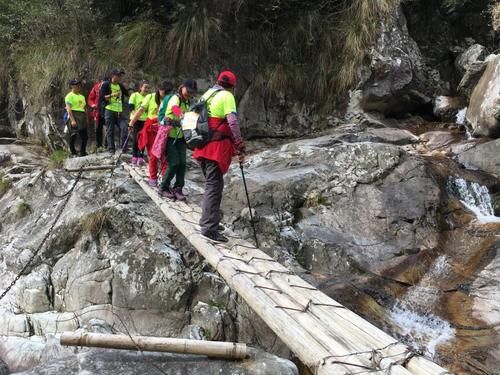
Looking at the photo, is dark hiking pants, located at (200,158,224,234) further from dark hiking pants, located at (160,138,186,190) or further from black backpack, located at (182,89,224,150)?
dark hiking pants, located at (160,138,186,190)

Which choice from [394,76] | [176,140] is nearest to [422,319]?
[176,140]

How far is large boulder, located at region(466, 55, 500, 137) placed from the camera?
32.4 feet

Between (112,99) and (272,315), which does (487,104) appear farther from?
(272,315)

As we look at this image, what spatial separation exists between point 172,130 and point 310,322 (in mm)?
4066

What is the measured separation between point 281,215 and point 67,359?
4263mm

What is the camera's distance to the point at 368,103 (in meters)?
11.9

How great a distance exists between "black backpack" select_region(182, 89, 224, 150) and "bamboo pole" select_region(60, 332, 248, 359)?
2213 mm

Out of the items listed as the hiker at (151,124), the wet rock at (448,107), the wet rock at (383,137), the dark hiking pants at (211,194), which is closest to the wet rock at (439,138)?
the wet rock at (383,137)

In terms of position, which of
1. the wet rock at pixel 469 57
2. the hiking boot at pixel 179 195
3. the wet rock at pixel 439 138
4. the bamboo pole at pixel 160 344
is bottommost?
the bamboo pole at pixel 160 344

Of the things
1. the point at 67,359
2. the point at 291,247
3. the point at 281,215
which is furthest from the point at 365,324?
the point at 281,215

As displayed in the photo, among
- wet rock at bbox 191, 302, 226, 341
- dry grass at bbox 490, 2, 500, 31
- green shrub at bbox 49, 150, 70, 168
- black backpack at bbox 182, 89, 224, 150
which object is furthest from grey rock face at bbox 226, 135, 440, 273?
dry grass at bbox 490, 2, 500, 31

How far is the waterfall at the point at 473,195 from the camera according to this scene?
8367 millimetres

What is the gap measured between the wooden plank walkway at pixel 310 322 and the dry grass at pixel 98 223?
1.71m

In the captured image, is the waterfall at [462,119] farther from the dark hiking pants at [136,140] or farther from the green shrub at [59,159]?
the green shrub at [59,159]
